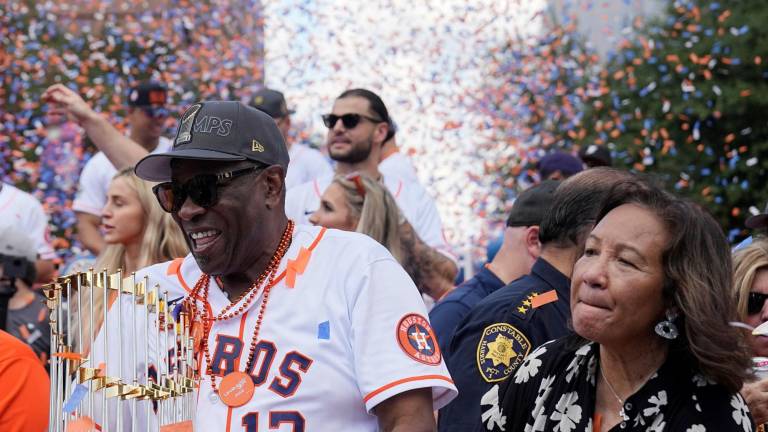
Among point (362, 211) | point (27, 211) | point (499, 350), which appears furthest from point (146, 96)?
point (499, 350)

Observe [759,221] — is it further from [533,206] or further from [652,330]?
[652,330]

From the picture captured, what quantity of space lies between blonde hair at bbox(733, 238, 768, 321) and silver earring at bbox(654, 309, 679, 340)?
1.63 meters

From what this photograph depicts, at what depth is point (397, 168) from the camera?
877 centimetres

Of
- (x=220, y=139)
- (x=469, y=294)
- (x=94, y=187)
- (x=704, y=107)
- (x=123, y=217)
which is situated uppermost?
(x=220, y=139)

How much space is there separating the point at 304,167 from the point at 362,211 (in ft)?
7.65

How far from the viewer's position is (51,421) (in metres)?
3.42

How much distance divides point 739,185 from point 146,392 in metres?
14.9

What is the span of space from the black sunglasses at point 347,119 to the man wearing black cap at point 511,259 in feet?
8.42

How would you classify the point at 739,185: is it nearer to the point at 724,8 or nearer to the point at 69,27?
the point at 724,8

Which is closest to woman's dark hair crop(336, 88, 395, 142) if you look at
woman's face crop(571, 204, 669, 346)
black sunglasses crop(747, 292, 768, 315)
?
black sunglasses crop(747, 292, 768, 315)

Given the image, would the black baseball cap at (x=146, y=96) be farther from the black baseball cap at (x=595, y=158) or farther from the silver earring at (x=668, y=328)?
the silver earring at (x=668, y=328)

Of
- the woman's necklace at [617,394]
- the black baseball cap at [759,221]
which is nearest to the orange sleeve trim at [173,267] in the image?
the woman's necklace at [617,394]

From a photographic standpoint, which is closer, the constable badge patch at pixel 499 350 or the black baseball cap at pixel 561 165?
the constable badge patch at pixel 499 350

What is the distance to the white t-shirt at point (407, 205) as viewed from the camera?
7656 mm
